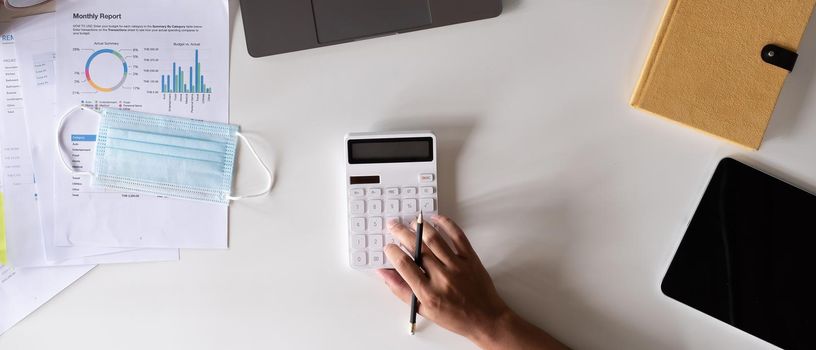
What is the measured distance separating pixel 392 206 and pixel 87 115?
46 centimetres

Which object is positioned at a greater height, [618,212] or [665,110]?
[665,110]

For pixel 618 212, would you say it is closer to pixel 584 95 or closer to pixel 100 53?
pixel 584 95

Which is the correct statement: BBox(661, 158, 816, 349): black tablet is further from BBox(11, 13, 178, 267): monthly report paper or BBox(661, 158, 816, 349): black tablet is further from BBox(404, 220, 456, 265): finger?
BBox(11, 13, 178, 267): monthly report paper

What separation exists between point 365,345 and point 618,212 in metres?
0.42

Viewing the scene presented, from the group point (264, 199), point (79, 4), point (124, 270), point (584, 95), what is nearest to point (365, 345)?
point (264, 199)

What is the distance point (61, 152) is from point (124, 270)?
0.19m

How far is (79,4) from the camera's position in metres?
0.75

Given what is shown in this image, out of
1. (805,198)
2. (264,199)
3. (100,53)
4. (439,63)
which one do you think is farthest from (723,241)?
(100,53)

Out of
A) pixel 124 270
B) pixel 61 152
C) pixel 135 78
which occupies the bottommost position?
pixel 124 270

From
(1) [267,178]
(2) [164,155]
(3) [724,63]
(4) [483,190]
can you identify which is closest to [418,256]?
(4) [483,190]

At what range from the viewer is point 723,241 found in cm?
75

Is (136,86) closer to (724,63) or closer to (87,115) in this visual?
(87,115)

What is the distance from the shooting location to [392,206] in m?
0.74

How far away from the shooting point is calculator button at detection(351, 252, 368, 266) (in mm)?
742
